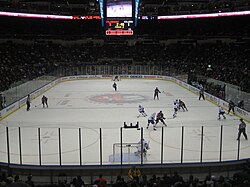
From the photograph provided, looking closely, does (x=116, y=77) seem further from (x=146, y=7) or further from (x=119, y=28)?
(x=146, y=7)

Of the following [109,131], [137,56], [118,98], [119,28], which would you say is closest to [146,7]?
[137,56]

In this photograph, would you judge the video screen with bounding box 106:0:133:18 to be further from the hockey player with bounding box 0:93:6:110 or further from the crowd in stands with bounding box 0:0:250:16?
the crowd in stands with bounding box 0:0:250:16

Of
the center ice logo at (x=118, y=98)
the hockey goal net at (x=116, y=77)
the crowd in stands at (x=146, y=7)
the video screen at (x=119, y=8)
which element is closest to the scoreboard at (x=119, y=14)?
the video screen at (x=119, y=8)

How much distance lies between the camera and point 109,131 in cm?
1455

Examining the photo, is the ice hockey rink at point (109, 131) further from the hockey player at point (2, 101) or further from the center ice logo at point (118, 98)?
the hockey player at point (2, 101)

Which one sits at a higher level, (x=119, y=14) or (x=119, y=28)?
(x=119, y=14)

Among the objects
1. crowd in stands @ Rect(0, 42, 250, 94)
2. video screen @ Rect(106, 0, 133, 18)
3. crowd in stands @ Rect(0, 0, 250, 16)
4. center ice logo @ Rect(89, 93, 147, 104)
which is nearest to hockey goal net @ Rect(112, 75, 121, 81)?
crowd in stands @ Rect(0, 42, 250, 94)

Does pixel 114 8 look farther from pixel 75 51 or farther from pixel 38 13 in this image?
pixel 75 51

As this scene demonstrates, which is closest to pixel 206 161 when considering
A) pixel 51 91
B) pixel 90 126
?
pixel 90 126

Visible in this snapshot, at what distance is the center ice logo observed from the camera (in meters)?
23.4

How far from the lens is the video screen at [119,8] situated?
77.0 feet

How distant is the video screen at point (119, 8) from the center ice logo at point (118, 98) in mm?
5932

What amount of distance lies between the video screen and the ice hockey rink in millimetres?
6041

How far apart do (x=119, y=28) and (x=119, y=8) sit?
1.94 meters
